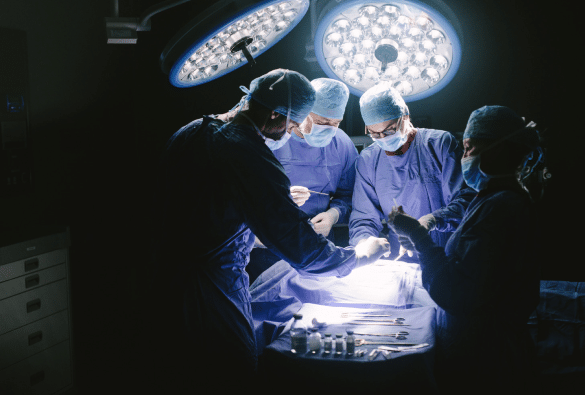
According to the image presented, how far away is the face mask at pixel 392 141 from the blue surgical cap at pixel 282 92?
0.73 meters

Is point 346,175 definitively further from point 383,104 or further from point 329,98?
point 383,104

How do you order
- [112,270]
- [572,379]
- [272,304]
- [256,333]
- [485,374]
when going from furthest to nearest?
[112,270] < [572,379] < [272,304] < [256,333] < [485,374]

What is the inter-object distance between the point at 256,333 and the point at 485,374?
0.89m

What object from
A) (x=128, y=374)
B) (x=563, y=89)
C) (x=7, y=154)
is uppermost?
(x=563, y=89)

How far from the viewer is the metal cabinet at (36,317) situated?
262cm

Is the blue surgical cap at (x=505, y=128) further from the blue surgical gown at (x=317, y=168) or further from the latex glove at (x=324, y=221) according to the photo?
the blue surgical gown at (x=317, y=168)

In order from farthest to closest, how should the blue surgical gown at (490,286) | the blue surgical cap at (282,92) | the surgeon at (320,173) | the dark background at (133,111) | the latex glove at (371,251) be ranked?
the dark background at (133,111), the surgeon at (320,173), the latex glove at (371,251), the blue surgical cap at (282,92), the blue surgical gown at (490,286)

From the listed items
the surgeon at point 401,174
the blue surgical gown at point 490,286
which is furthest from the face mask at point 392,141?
the blue surgical gown at point 490,286

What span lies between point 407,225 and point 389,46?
0.67 metres

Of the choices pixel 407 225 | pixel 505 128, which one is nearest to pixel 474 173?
pixel 505 128

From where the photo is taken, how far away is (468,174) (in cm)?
176

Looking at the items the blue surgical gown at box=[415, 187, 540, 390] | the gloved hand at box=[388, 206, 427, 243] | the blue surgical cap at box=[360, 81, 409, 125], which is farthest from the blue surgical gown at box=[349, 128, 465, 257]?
the blue surgical gown at box=[415, 187, 540, 390]

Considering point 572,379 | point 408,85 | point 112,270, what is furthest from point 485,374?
point 112,270

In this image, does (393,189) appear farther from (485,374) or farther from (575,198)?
(575,198)
